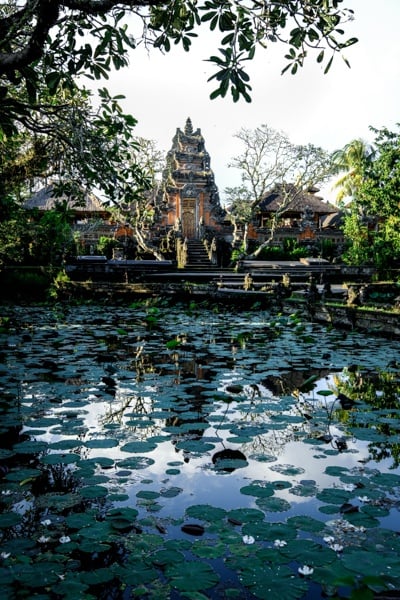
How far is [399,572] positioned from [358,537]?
35cm

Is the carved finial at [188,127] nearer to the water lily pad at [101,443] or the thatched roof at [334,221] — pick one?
the thatched roof at [334,221]

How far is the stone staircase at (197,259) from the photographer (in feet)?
79.4

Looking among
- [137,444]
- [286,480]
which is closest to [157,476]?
[137,444]

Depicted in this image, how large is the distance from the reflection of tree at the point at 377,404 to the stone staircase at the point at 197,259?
1871cm

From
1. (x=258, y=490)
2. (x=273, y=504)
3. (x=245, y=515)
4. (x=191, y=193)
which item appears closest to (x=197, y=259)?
(x=191, y=193)

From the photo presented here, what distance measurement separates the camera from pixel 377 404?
399 cm

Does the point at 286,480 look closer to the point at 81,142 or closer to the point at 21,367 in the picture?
the point at 81,142

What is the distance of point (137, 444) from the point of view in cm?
287

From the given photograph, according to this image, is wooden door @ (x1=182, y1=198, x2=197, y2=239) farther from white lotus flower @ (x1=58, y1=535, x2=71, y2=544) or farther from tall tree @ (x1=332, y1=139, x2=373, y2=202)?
white lotus flower @ (x1=58, y1=535, x2=71, y2=544)

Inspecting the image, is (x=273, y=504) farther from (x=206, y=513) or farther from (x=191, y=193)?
(x=191, y=193)

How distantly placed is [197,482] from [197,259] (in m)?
23.9

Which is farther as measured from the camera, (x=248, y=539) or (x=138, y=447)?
(x=138, y=447)

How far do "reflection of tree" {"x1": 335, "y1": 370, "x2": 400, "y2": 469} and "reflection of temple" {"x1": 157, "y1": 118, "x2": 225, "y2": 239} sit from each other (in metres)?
26.9

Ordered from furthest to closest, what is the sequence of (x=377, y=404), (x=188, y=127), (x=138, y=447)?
1. (x=188, y=127)
2. (x=377, y=404)
3. (x=138, y=447)
